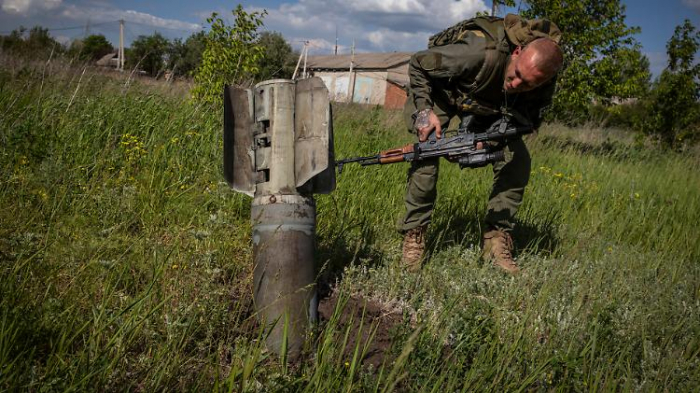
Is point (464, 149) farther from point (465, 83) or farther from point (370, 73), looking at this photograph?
point (370, 73)

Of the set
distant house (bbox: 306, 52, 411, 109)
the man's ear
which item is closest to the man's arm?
the man's ear

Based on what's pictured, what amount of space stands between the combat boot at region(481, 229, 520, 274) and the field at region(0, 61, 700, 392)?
3.5 inches

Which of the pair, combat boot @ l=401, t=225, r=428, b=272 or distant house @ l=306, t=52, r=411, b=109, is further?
distant house @ l=306, t=52, r=411, b=109

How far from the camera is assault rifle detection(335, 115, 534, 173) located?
298cm

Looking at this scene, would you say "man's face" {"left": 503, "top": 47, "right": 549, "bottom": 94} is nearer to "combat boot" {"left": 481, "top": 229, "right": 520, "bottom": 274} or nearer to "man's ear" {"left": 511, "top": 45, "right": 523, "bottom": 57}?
"man's ear" {"left": 511, "top": 45, "right": 523, "bottom": 57}

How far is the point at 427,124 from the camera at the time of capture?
3.03 meters

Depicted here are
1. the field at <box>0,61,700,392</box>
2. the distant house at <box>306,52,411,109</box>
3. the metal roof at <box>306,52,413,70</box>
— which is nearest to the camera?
the field at <box>0,61,700,392</box>

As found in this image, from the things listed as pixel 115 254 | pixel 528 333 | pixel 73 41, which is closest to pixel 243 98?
pixel 115 254

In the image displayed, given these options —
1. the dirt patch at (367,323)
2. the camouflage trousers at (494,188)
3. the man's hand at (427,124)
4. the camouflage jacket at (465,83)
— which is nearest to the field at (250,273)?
the dirt patch at (367,323)

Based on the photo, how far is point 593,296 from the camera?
2.89 meters

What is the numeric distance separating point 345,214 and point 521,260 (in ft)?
4.54

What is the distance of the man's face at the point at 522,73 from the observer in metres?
2.84

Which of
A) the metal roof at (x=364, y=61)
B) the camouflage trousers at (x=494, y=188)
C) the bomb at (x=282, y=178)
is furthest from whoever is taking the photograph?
the metal roof at (x=364, y=61)

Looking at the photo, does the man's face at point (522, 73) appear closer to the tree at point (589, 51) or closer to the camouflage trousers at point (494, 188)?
the camouflage trousers at point (494, 188)
